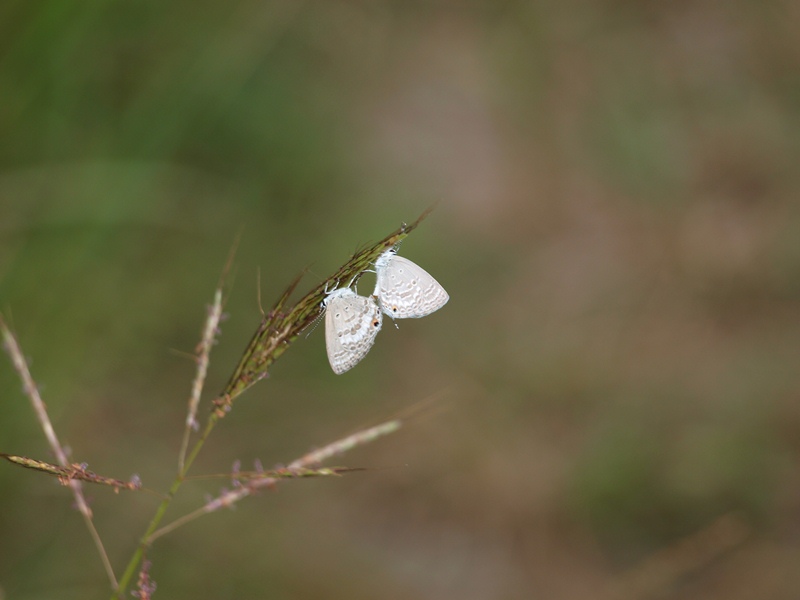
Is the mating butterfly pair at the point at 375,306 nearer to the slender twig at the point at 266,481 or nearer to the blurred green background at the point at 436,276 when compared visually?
the slender twig at the point at 266,481

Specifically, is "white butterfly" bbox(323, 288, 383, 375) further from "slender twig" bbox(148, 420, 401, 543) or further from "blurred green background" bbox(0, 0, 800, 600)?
"blurred green background" bbox(0, 0, 800, 600)

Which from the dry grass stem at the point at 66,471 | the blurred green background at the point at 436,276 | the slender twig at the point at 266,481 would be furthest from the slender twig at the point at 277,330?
the blurred green background at the point at 436,276

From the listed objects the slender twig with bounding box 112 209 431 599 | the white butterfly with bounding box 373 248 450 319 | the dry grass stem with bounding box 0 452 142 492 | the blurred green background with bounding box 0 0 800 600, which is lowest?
the dry grass stem with bounding box 0 452 142 492

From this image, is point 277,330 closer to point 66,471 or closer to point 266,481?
point 266,481

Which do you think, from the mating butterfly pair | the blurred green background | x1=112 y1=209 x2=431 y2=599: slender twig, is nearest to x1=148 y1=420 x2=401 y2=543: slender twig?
x1=112 y1=209 x2=431 y2=599: slender twig

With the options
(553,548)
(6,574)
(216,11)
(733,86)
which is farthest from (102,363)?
(733,86)

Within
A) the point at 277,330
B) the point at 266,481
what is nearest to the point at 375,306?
the point at 277,330
